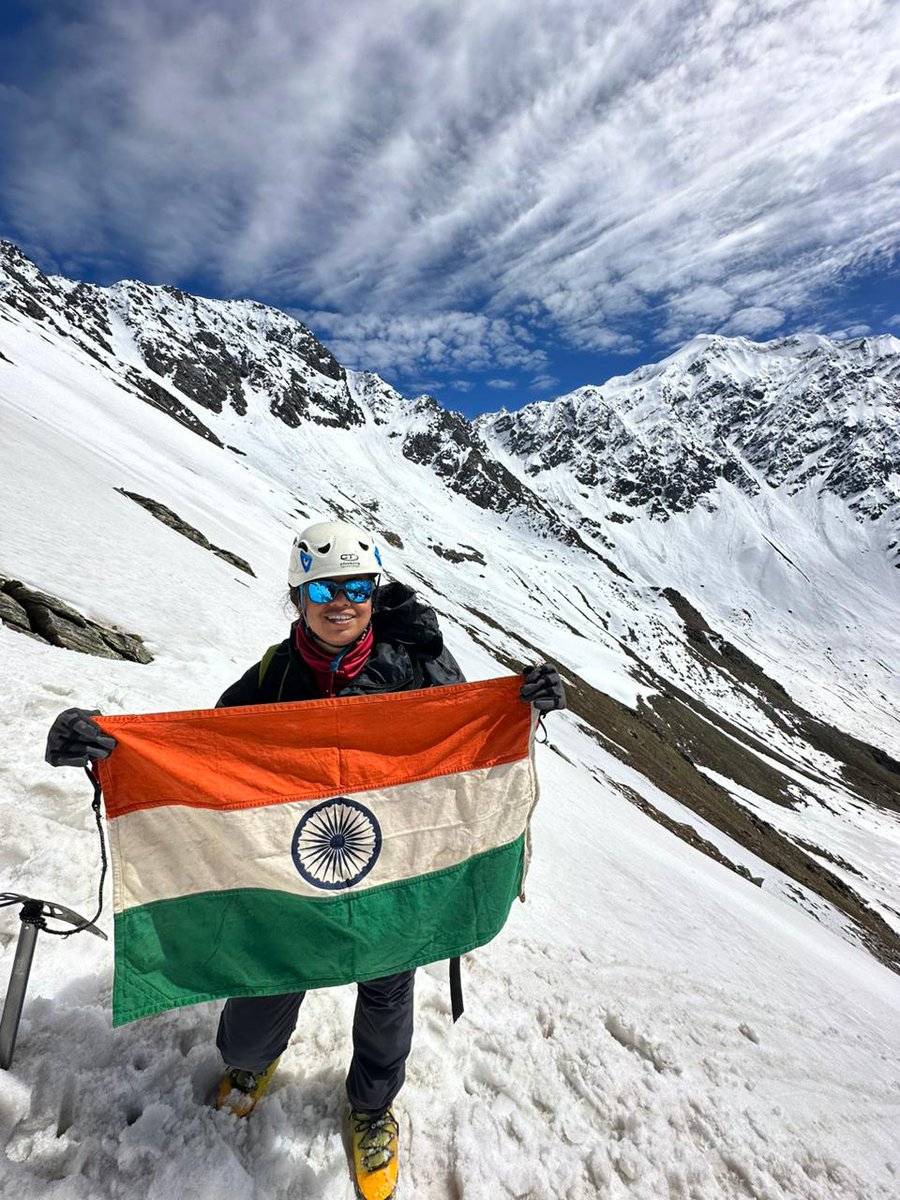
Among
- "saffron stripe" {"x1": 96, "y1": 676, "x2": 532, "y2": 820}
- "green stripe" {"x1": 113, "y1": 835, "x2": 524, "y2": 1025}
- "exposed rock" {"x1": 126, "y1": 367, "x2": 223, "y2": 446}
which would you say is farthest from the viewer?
"exposed rock" {"x1": 126, "y1": 367, "x2": 223, "y2": 446}

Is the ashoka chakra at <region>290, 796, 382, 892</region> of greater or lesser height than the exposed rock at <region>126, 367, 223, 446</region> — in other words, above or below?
above

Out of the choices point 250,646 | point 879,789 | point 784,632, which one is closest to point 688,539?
point 784,632

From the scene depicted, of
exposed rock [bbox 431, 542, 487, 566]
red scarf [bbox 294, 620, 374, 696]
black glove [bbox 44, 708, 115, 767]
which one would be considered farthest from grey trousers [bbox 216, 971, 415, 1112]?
exposed rock [bbox 431, 542, 487, 566]

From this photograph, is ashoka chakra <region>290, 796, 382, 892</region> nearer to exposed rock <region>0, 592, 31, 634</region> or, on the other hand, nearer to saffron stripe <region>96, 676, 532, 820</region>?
saffron stripe <region>96, 676, 532, 820</region>

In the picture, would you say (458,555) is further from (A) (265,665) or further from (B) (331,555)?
(A) (265,665)

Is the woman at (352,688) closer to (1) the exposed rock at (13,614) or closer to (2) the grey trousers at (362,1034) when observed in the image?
(2) the grey trousers at (362,1034)

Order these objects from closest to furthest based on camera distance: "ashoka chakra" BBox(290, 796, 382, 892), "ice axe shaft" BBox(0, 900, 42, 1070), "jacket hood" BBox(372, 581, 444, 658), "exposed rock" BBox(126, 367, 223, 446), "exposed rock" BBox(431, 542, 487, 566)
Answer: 1. "ice axe shaft" BBox(0, 900, 42, 1070)
2. "ashoka chakra" BBox(290, 796, 382, 892)
3. "jacket hood" BBox(372, 581, 444, 658)
4. "exposed rock" BBox(126, 367, 223, 446)
5. "exposed rock" BBox(431, 542, 487, 566)
